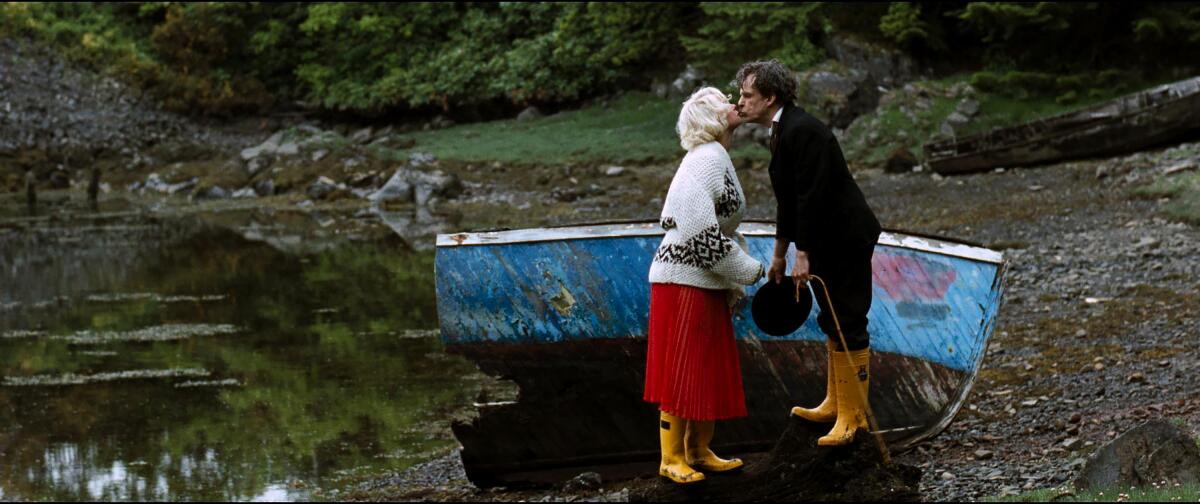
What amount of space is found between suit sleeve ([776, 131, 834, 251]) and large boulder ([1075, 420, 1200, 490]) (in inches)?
60.1

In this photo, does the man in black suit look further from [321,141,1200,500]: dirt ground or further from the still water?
the still water

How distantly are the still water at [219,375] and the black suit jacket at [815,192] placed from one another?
182 inches

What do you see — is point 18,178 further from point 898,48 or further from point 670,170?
point 898,48

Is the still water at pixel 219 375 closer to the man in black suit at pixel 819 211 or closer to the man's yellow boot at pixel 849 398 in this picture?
the man's yellow boot at pixel 849 398

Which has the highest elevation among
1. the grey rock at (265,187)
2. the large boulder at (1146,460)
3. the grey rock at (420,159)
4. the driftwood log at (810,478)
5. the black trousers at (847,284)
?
the black trousers at (847,284)

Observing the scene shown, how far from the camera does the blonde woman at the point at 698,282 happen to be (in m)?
5.71

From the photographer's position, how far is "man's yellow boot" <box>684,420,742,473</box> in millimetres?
6133

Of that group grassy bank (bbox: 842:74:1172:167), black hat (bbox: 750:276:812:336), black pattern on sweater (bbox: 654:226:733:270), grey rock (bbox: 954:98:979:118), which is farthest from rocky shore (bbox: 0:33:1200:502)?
grey rock (bbox: 954:98:979:118)

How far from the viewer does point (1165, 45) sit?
2362cm

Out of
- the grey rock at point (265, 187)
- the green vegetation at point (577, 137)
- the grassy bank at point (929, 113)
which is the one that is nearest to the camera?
the grassy bank at point (929, 113)

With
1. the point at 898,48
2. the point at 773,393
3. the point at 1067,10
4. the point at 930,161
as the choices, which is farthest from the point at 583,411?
the point at 898,48

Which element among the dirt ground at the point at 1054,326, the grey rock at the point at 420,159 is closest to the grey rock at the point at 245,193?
the grey rock at the point at 420,159

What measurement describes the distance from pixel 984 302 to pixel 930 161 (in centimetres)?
1461

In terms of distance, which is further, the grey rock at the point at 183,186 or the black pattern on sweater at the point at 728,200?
the grey rock at the point at 183,186
